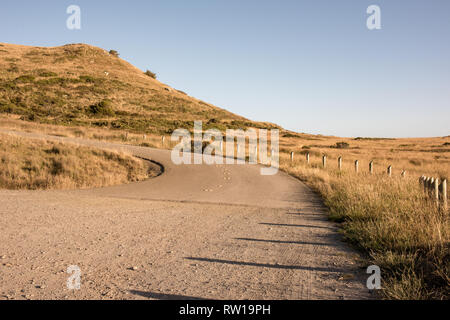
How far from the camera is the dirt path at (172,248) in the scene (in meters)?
4.31

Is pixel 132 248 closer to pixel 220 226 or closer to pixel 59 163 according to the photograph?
pixel 220 226

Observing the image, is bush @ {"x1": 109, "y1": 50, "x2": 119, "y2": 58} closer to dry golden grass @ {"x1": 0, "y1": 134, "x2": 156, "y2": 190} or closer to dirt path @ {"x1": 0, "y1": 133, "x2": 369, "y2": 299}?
dry golden grass @ {"x1": 0, "y1": 134, "x2": 156, "y2": 190}

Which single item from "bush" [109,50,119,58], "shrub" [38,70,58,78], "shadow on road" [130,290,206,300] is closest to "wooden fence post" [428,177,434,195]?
"shadow on road" [130,290,206,300]

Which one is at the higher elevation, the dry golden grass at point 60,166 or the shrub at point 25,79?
the shrub at point 25,79

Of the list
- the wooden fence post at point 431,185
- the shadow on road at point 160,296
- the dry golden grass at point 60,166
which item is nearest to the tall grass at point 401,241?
the wooden fence post at point 431,185

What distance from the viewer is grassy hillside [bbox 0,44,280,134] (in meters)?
51.0

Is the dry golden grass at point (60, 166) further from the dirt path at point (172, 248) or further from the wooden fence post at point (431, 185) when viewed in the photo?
the wooden fence post at point (431, 185)

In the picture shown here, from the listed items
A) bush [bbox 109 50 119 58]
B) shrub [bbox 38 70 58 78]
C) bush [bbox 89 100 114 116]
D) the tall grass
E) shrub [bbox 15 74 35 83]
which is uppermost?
bush [bbox 109 50 119 58]

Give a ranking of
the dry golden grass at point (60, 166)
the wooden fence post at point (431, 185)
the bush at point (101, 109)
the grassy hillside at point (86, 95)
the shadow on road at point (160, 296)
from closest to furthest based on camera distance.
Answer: the shadow on road at point (160, 296), the wooden fence post at point (431, 185), the dry golden grass at point (60, 166), the grassy hillside at point (86, 95), the bush at point (101, 109)

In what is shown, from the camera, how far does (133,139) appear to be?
3534 centimetres

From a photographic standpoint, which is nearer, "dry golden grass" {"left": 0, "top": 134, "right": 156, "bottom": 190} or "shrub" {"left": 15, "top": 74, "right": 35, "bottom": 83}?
"dry golden grass" {"left": 0, "top": 134, "right": 156, "bottom": 190}

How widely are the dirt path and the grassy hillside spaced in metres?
38.1

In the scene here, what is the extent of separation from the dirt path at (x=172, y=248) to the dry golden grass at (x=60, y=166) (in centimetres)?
244
